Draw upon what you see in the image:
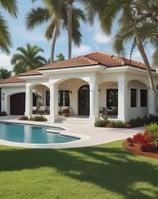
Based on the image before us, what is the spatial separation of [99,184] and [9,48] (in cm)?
976

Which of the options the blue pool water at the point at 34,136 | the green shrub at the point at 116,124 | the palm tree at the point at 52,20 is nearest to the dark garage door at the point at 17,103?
the palm tree at the point at 52,20

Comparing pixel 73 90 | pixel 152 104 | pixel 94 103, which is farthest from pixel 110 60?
pixel 73 90

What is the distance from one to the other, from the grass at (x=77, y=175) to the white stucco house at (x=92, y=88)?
38.1 feet

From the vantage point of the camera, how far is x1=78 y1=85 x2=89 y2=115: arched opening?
28.5 m

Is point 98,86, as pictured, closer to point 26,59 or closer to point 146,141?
point 146,141

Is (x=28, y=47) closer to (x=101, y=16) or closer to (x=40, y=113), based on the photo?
(x=40, y=113)

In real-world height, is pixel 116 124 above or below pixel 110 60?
below

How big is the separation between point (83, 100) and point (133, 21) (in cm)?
1445

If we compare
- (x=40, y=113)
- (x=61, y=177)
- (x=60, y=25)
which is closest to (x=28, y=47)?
(x=60, y=25)

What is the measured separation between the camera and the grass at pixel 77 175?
6.04 metres

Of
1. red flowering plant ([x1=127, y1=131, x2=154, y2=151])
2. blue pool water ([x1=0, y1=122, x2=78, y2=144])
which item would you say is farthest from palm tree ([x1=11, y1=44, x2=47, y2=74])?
red flowering plant ([x1=127, y1=131, x2=154, y2=151])

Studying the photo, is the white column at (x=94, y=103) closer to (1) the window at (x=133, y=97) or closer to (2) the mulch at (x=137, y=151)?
(1) the window at (x=133, y=97)

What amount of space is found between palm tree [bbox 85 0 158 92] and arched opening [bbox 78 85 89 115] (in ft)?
39.6

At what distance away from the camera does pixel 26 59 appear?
48125 millimetres
